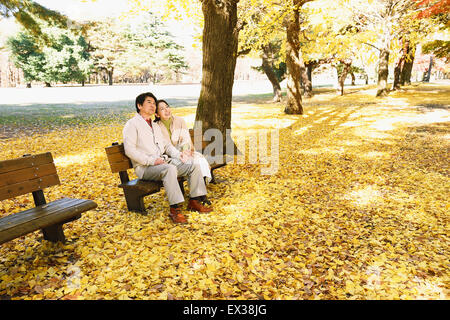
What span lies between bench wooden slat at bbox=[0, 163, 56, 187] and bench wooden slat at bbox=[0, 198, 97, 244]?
34 centimetres

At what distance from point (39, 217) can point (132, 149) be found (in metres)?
1.37

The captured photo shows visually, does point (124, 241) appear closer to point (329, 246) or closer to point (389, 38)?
point (329, 246)

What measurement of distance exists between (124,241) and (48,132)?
9306 millimetres

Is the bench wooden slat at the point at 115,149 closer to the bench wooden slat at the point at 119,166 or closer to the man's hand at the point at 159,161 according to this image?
the bench wooden slat at the point at 119,166

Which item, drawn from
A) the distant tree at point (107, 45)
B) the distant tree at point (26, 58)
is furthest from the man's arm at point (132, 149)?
the distant tree at point (107, 45)

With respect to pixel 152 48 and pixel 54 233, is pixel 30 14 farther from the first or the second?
pixel 152 48

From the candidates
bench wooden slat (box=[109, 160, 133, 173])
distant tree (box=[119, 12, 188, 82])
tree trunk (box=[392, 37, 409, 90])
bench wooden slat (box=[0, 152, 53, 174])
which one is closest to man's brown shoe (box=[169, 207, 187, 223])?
bench wooden slat (box=[109, 160, 133, 173])

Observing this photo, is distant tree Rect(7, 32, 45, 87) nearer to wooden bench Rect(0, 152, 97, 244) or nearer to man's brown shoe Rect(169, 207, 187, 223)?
wooden bench Rect(0, 152, 97, 244)

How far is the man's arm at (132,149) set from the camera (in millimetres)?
3787

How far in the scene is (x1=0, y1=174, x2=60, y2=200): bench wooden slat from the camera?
2.83 metres

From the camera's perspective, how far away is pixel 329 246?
11.0 feet
